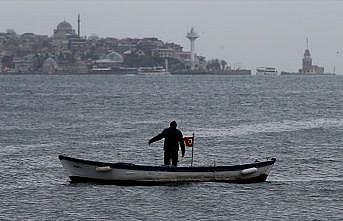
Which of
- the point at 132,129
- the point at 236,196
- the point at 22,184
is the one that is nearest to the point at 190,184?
the point at 236,196

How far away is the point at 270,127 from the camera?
6450cm

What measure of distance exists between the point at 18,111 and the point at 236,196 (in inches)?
2167

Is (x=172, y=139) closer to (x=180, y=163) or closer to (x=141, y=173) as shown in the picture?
(x=141, y=173)

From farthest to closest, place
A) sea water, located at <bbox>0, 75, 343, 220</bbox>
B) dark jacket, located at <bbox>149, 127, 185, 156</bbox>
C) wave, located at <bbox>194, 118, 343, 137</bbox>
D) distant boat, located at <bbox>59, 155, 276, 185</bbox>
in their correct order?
wave, located at <bbox>194, 118, 343, 137</bbox>, dark jacket, located at <bbox>149, 127, 185, 156</bbox>, distant boat, located at <bbox>59, 155, 276, 185</bbox>, sea water, located at <bbox>0, 75, 343, 220</bbox>

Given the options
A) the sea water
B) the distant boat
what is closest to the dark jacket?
the distant boat

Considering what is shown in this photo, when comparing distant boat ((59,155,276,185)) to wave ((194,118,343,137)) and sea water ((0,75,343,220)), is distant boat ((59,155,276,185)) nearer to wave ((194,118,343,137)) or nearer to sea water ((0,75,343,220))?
sea water ((0,75,343,220))

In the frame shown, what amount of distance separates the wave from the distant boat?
934 inches

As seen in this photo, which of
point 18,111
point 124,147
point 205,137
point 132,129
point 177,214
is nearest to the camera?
point 177,214

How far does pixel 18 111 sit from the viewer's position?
8325 cm

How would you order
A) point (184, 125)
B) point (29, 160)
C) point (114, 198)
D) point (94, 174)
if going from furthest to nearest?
1. point (184, 125)
2. point (29, 160)
3. point (94, 174)
4. point (114, 198)

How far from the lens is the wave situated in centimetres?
5838

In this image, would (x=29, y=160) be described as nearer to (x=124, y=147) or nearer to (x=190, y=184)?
(x=124, y=147)

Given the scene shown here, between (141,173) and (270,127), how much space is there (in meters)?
33.5

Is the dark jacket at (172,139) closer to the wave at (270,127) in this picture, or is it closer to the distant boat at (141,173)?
the distant boat at (141,173)
